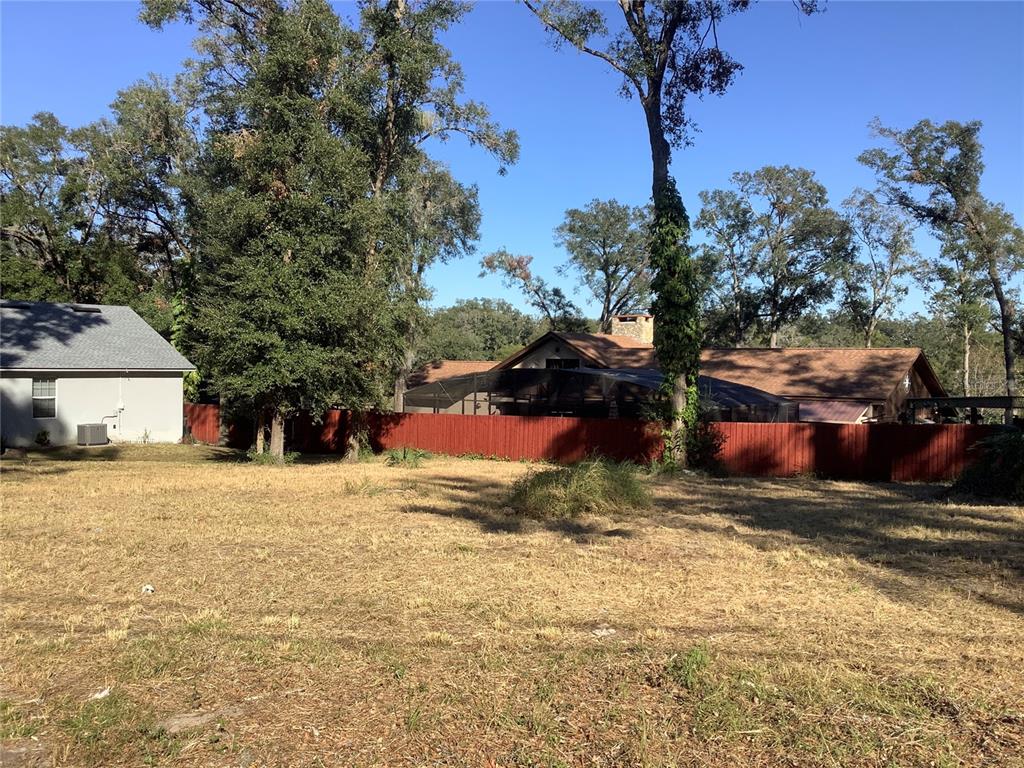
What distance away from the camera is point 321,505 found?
496 inches

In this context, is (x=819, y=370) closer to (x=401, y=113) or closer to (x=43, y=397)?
(x=401, y=113)

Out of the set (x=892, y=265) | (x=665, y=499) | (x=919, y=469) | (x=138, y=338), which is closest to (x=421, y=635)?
(x=665, y=499)

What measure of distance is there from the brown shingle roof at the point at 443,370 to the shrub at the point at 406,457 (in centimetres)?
1852

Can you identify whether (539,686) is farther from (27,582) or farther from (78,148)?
(78,148)

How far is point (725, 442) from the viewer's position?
2045 centimetres

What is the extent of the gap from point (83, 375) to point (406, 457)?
11.7m

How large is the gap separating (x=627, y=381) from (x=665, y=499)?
32.7 ft

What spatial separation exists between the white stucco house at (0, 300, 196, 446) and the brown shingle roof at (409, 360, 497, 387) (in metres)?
17.1

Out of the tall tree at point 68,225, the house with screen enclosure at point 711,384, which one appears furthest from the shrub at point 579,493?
the tall tree at point 68,225

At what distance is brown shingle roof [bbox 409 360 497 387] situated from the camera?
1713 inches

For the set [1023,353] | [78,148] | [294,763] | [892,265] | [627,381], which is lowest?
[294,763]

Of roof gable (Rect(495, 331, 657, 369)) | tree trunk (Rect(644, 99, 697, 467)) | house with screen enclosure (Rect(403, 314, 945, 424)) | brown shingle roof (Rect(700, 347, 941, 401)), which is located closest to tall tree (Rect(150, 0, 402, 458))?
house with screen enclosure (Rect(403, 314, 945, 424))

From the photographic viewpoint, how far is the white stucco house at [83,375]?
77.4 ft

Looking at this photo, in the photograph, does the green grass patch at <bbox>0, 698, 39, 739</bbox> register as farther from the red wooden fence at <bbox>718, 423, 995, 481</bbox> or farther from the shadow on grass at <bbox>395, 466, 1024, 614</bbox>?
the red wooden fence at <bbox>718, 423, 995, 481</bbox>
